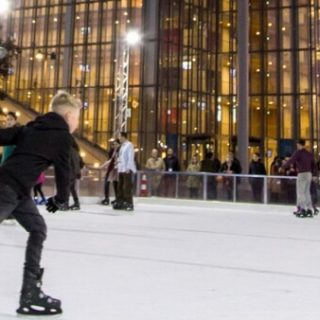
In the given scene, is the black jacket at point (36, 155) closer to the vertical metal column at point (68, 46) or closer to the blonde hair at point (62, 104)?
the blonde hair at point (62, 104)

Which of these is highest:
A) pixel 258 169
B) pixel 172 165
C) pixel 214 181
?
pixel 172 165

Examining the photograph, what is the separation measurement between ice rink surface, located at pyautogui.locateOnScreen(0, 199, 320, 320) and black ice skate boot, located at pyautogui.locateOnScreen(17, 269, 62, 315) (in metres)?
0.08

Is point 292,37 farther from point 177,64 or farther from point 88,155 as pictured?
point 88,155

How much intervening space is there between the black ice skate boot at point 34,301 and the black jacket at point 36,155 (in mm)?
549

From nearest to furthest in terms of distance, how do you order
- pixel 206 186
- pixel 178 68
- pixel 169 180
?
pixel 206 186 < pixel 169 180 < pixel 178 68

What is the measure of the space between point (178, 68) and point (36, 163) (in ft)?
100

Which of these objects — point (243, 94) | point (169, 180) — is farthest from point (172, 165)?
point (243, 94)

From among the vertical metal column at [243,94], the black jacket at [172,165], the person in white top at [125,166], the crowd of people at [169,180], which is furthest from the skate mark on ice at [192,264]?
the vertical metal column at [243,94]

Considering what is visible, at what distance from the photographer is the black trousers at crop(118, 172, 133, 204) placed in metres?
11.8

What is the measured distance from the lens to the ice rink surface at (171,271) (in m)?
3.37

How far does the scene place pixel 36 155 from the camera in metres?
3.08

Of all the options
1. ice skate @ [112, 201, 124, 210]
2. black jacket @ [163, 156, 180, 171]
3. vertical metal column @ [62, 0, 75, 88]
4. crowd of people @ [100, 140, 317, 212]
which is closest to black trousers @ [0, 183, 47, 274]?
ice skate @ [112, 201, 124, 210]

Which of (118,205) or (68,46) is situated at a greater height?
(68,46)

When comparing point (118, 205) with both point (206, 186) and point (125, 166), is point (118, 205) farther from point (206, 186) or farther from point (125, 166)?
point (206, 186)
